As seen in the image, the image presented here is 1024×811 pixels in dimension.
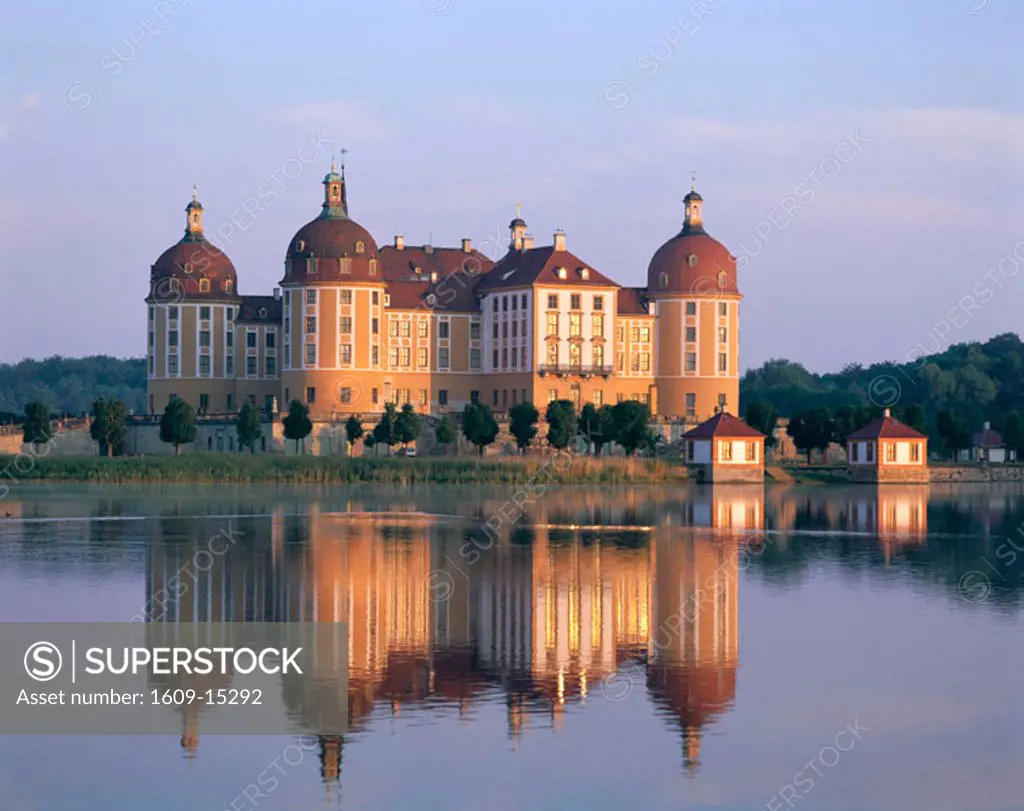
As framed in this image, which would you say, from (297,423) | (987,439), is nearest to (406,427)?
(297,423)

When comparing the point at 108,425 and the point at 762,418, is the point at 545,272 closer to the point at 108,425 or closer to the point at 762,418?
the point at 762,418

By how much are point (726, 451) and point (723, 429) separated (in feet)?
3.42

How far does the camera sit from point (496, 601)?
95.9ft

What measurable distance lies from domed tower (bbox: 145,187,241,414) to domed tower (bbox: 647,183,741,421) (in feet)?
80.7

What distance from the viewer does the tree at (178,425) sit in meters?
84.5

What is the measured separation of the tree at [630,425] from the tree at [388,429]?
34.9 feet

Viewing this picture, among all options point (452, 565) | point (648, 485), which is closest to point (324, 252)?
point (648, 485)

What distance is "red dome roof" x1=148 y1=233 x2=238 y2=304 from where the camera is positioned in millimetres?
100125

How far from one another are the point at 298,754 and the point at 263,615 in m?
9.31

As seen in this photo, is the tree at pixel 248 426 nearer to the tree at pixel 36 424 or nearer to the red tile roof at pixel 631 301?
the tree at pixel 36 424

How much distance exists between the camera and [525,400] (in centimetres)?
9494

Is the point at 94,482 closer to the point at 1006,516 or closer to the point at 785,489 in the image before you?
the point at 785,489

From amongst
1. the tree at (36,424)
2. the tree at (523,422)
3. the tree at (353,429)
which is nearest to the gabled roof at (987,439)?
the tree at (523,422)

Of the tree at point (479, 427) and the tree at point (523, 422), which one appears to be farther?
the tree at point (523, 422)
